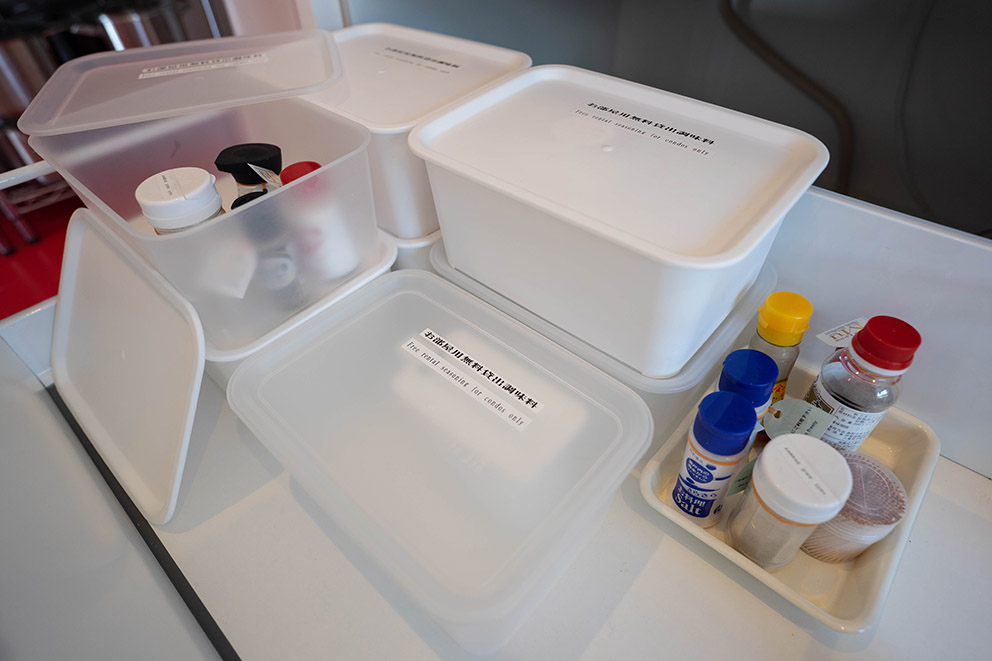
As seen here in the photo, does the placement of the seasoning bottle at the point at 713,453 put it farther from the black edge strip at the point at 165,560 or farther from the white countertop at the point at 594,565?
the black edge strip at the point at 165,560

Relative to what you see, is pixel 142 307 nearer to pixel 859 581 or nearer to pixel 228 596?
pixel 228 596

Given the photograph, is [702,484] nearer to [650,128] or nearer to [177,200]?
[650,128]

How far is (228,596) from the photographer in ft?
1.62

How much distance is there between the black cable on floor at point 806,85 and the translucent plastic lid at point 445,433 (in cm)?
48

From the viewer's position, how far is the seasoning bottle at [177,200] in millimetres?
485

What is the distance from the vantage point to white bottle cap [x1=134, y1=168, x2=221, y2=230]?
1.59 feet

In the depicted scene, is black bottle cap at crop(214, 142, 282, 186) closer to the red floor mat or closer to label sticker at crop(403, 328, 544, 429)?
label sticker at crop(403, 328, 544, 429)

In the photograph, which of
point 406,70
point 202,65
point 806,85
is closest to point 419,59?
point 406,70

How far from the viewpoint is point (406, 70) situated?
27.8 inches

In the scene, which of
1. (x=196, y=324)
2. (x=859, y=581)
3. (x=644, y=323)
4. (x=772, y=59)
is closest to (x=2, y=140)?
(x=196, y=324)

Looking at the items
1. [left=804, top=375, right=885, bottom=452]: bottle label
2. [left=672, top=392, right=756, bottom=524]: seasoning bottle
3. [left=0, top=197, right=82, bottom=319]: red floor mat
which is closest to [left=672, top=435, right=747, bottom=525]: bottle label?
[left=672, top=392, right=756, bottom=524]: seasoning bottle

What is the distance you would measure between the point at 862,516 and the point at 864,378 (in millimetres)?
121

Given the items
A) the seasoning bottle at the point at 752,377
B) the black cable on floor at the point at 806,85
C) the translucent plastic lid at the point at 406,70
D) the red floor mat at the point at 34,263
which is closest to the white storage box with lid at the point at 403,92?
the translucent plastic lid at the point at 406,70

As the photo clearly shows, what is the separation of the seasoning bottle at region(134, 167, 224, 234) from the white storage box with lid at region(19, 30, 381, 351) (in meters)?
0.03
